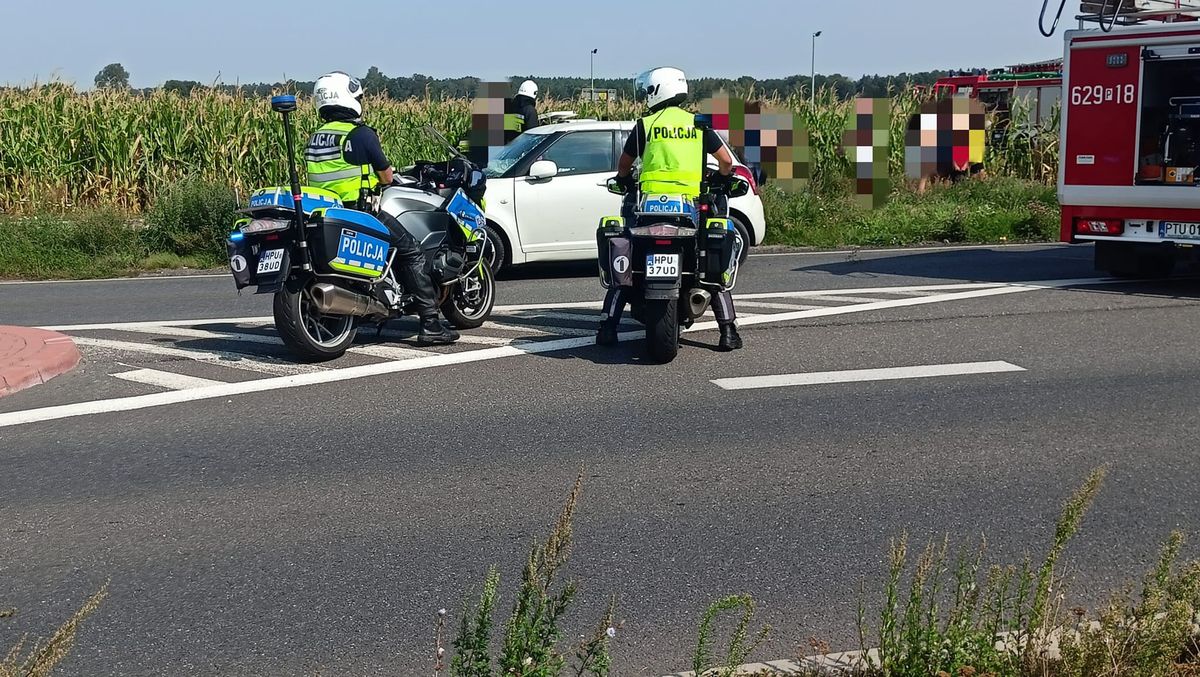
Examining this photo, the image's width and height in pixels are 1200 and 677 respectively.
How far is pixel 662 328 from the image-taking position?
9.13 m

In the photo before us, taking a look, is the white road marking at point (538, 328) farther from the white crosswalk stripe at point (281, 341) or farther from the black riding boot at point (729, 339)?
the black riding boot at point (729, 339)

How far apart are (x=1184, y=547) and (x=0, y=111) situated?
66.7 ft

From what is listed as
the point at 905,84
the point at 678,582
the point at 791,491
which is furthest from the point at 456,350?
the point at 905,84

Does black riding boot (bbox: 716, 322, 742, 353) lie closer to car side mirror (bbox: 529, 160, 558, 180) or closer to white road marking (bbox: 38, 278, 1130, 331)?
white road marking (bbox: 38, 278, 1130, 331)

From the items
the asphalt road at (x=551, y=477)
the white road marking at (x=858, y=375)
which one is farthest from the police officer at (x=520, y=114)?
the white road marking at (x=858, y=375)

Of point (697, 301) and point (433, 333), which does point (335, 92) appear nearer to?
point (433, 333)

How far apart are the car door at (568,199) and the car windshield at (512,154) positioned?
0.21m

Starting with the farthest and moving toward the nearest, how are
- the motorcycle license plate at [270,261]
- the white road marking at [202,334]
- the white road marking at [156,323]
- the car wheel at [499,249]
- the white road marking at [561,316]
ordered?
the car wheel at [499,249]
the white road marking at [561,316]
the white road marking at [156,323]
the white road marking at [202,334]
the motorcycle license plate at [270,261]

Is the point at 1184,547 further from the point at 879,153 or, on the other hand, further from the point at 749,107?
the point at 879,153

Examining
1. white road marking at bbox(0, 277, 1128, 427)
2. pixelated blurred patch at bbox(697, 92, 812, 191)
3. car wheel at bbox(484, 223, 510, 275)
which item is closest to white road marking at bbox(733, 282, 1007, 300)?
white road marking at bbox(0, 277, 1128, 427)

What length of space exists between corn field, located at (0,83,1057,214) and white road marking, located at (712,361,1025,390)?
13.8 metres

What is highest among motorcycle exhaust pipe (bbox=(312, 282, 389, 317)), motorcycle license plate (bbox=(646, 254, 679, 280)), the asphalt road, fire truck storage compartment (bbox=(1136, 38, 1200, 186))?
fire truck storage compartment (bbox=(1136, 38, 1200, 186))

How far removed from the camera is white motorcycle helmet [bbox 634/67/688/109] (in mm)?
9203

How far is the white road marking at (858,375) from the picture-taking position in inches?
Answer: 338
